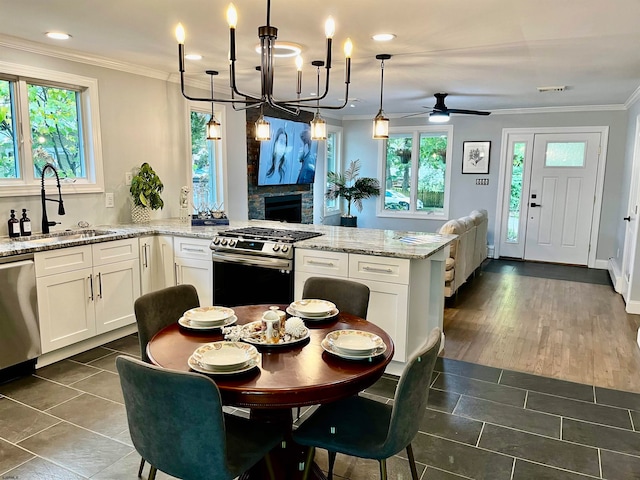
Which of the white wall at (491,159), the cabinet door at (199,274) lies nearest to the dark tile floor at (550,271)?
the white wall at (491,159)

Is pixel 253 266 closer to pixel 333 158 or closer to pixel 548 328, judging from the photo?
pixel 548 328

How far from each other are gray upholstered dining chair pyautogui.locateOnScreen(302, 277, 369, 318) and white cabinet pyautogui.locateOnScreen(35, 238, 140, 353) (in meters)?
1.86

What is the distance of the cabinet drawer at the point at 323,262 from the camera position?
10.8ft

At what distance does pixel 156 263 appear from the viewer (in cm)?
414

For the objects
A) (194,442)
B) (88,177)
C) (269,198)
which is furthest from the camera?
(269,198)

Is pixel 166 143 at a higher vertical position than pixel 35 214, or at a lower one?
higher

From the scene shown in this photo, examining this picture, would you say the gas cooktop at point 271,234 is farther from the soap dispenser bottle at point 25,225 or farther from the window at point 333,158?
the window at point 333,158

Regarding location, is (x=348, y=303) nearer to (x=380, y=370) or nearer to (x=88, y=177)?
(x=380, y=370)

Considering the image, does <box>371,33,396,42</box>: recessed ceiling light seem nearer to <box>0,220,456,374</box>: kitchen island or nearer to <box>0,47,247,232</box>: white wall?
<box>0,220,456,374</box>: kitchen island

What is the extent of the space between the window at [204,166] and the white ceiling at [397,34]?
51 centimetres

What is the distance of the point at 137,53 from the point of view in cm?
384

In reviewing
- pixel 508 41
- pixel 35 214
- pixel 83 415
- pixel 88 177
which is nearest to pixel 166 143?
pixel 88 177

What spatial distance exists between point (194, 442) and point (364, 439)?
64 centimetres

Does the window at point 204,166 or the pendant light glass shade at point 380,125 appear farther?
the window at point 204,166
